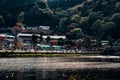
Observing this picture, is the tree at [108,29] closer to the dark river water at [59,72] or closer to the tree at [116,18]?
the tree at [116,18]

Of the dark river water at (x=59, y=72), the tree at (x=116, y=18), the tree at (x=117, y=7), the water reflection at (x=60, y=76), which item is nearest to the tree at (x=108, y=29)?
the tree at (x=116, y=18)

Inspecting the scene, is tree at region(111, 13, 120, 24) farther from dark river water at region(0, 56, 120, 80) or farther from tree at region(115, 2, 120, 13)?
dark river water at region(0, 56, 120, 80)

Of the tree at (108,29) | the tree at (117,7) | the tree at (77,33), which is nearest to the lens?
the tree at (108,29)

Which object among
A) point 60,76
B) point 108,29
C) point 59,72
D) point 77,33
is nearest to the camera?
point 60,76

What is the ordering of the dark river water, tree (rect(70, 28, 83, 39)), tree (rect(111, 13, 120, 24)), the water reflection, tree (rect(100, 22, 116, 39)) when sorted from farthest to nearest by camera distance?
tree (rect(70, 28, 83, 39)), tree (rect(111, 13, 120, 24)), tree (rect(100, 22, 116, 39)), the dark river water, the water reflection

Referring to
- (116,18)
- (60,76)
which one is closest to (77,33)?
(116,18)

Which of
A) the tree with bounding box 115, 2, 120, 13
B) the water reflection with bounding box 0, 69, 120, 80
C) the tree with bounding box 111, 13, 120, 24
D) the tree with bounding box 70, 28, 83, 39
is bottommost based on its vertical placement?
the water reflection with bounding box 0, 69, 120, 80

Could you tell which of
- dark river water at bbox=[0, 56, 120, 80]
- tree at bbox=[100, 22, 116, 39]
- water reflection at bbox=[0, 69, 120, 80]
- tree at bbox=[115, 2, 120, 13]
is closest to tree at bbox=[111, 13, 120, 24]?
tree at bbox=[100, 22, 116, 39]

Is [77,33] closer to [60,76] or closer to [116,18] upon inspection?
[116,18]

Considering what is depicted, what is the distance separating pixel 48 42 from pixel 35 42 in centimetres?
1412

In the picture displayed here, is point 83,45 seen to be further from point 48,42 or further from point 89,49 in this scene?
point 48,42

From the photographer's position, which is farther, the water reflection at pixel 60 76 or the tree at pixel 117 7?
the tree at pixel 117 7

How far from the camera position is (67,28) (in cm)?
19362

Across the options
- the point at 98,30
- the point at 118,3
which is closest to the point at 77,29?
the point at 98,30
